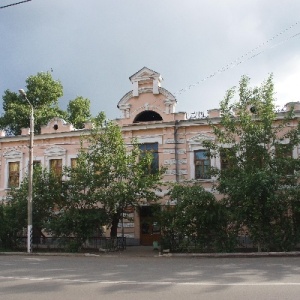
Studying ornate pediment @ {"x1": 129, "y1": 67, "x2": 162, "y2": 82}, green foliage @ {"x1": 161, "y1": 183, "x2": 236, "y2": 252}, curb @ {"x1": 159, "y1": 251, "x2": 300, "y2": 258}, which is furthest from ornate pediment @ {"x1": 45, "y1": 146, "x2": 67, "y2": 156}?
curb @ {"x1": 159, "y1": 251, "x2": 300, "y2": 258}

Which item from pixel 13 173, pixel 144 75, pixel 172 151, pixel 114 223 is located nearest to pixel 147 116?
pixel 144 75

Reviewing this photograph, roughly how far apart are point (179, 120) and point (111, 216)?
7848 mm

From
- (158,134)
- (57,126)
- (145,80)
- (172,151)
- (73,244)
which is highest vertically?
(145,80)

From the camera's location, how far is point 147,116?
27484 mm

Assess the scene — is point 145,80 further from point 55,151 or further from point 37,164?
point 37,164

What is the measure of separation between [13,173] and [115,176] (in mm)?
10892

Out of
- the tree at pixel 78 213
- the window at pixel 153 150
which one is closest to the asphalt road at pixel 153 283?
the tree at pixel 78 213

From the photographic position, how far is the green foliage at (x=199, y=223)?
20.0 m

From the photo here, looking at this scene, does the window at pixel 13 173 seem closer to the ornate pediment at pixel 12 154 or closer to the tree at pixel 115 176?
the ornate pediment at pixel 12 154

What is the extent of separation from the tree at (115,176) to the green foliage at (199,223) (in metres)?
2.40

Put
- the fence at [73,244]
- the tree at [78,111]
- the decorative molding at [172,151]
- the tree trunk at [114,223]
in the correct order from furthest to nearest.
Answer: the tree at [78,111], the decorative molding at [172,151], the tree trunk at [114,223], the fence at [73,244]

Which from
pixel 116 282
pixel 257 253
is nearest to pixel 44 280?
pixel 116 282

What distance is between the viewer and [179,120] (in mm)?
26297

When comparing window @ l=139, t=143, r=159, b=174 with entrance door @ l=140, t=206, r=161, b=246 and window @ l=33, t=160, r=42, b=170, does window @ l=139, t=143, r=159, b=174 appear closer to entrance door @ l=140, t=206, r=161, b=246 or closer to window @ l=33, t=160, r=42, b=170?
entrance door @ l=140, t=206, r=161, b=246
